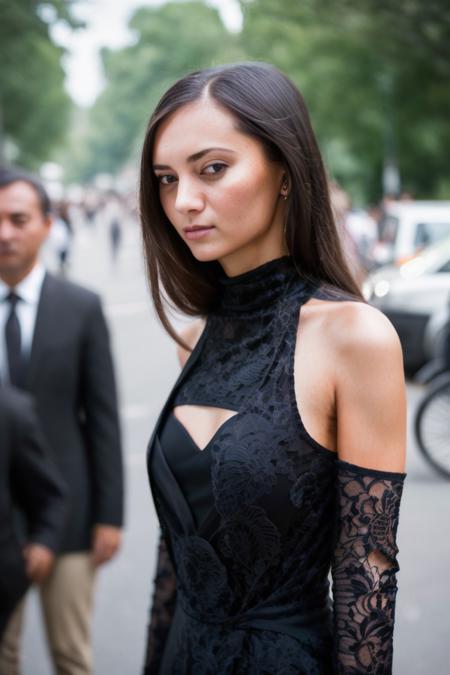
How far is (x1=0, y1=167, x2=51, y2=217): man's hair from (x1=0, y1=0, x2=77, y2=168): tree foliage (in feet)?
45.8

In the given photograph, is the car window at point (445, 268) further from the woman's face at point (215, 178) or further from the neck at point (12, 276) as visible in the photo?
the woman's face at point (215, 178)

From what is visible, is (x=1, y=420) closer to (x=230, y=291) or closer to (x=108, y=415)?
(x=108, y=415)

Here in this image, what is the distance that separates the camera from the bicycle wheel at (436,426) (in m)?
6.94

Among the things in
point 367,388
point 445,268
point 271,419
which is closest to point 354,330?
point 367,388

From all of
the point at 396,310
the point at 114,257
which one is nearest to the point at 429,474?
the point at 396,310

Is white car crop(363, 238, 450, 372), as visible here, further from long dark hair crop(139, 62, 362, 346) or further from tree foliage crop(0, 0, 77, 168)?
tree foliage crop(0, 0, 77, 168)

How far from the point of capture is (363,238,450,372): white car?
33.9 feet

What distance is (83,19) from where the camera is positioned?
17984 mm

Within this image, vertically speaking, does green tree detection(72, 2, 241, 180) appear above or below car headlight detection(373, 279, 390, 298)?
above

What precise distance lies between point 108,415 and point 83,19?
15.9 metres

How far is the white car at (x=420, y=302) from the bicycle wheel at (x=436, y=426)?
3.20 meters

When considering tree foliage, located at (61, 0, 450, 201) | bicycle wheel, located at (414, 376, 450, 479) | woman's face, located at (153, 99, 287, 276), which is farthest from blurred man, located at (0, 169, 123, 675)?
tree foliage, located at (61, 0, 450, 201)

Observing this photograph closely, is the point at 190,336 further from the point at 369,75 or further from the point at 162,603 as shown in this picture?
the point at 369,75

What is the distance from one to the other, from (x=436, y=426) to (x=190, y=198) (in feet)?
17.9
